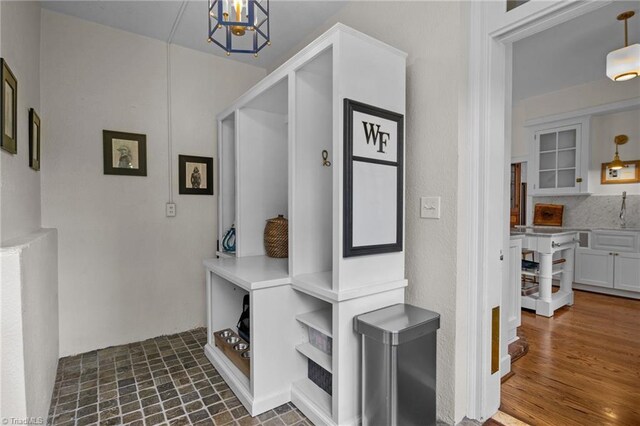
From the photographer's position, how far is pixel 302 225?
1919 millimetres

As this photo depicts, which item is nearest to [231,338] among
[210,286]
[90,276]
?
[210,286]

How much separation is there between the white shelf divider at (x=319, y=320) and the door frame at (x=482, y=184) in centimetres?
75

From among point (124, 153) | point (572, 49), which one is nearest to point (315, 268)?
point (124, 153)

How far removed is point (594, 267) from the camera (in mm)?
4180

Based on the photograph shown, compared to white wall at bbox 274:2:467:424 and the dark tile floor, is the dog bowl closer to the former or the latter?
the dark tile floor

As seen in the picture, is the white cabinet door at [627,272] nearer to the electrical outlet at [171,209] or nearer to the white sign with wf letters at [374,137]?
the white sign with wf letters at [374,137]

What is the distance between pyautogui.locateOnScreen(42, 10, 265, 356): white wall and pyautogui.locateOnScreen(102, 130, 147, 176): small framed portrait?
4cm

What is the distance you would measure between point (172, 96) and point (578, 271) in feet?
17.7

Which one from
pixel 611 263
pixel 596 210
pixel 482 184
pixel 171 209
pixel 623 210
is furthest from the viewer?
pixel 596 210

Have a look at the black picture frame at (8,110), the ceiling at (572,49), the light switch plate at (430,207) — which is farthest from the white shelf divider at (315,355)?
the ceiling at (572,49)

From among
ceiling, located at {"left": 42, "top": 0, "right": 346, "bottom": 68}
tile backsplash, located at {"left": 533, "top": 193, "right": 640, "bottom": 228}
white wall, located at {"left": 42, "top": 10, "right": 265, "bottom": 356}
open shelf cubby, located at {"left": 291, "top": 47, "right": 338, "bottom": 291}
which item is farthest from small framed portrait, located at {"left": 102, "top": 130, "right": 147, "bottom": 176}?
tile backsplash, located at {"left": 533, "top": 193, "right": 640, "bottom": 228}

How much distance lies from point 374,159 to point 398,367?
100cm

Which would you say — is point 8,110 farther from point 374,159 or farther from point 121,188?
point 374,159

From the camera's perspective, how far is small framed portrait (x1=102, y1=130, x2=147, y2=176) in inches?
103
